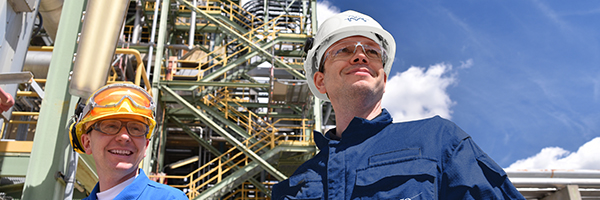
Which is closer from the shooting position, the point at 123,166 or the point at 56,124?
the point at 123,166

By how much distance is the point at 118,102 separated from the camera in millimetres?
2662

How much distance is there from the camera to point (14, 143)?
218 inches

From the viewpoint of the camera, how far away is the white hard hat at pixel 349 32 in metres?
2.26

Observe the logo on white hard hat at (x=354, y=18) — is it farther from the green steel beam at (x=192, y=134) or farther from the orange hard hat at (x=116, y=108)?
the green steel beam at (x=192, y=134)

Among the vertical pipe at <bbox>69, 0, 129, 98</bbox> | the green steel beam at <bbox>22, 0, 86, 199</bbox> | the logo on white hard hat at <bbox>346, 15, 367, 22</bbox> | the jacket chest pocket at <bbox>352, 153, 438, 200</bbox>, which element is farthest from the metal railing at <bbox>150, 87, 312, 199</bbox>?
the jacket chest pocket at <bbox>352, 153, 438, 200</bbox>

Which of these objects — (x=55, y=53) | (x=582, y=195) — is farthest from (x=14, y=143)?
(x=582, y=195)

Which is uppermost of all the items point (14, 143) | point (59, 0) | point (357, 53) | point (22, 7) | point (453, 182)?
point (59, 0)

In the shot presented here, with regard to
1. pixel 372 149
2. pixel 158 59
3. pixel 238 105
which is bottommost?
pixel 372 149

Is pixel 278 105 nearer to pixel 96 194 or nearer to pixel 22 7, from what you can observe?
pixel 22 7

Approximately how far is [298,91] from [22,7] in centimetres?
962

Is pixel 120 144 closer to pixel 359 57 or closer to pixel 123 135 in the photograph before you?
pixel 123 135

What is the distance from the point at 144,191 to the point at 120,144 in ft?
1.07

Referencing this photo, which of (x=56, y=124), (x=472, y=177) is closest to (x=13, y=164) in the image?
(x=56, y=124)

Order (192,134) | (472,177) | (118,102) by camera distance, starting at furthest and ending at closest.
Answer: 1. (192,134)
2. (118,102)
3. (472,177)
